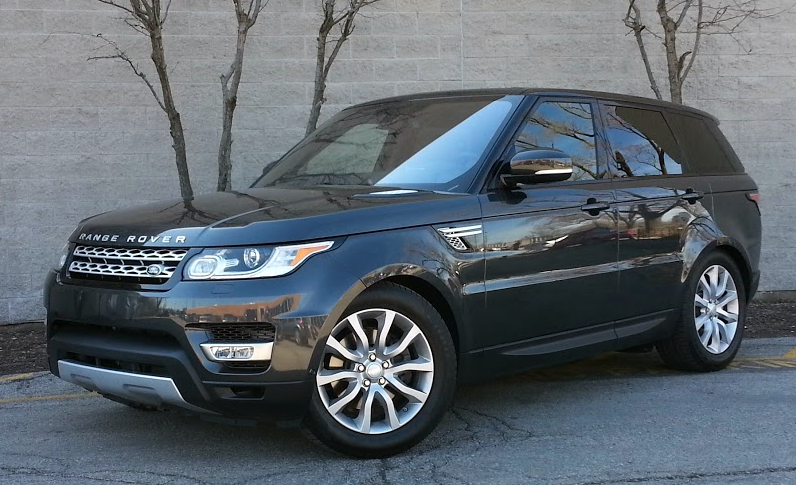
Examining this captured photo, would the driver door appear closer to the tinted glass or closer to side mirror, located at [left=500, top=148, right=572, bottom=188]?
side mirror, located at [left=500, top=148, right=572, bottom=188]

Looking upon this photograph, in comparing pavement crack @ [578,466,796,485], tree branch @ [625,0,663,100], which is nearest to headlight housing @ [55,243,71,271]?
pavement crack @ [578,466,796,485]

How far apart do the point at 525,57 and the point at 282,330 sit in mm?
6382

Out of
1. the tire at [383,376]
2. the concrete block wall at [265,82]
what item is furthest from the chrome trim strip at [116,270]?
the concrete block wall at [265,82]

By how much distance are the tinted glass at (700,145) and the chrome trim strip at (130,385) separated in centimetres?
385

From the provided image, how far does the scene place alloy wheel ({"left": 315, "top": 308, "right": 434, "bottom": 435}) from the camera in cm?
423

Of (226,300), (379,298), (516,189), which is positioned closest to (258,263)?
(226,300)

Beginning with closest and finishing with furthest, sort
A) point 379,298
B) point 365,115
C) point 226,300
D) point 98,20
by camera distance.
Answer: point 226,300, point 379,298, point 365,115, point 98,20

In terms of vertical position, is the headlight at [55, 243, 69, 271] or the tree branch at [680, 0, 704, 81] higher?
the tree branch at [680, 0, 704, 81]

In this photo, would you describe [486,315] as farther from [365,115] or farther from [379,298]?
[365,115]

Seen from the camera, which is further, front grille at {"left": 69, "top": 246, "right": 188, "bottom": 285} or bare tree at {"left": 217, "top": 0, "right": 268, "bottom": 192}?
bare tree at {"left": 217, "top": 0, "right": 268, "bottom": 192}

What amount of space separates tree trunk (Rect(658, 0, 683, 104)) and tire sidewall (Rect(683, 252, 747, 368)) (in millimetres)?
3121

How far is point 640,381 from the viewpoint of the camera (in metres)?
6.13

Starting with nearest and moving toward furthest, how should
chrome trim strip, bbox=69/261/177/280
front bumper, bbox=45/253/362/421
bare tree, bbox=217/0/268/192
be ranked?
front bumper, bbox=45/253/362/421 → chrome trim strip, bbox=69/261/177/280 → bare tree, bbox=217/0/268/192

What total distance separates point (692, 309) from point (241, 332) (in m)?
3.27
